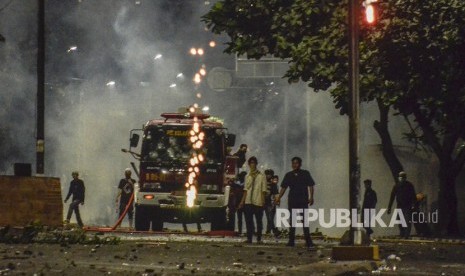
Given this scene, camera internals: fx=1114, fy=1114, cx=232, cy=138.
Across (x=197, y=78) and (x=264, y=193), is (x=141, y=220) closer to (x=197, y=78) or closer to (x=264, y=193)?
(x=264, y=193)

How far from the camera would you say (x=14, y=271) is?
533 inches

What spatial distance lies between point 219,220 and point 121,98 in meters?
46.7

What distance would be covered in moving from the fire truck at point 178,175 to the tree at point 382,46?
2.99 m

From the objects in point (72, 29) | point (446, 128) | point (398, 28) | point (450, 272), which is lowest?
point (450, 272)

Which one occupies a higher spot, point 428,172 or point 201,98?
point 201,98

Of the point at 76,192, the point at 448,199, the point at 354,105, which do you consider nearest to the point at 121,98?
the point at 76,192

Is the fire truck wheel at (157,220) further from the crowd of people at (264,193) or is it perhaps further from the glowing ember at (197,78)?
the glowing ember at (197,78)

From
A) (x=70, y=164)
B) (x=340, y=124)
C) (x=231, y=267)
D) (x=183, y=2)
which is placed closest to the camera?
(x=231, y=267)

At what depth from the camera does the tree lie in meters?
26.0

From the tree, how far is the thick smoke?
467 inches

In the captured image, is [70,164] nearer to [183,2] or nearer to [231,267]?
[183,2]

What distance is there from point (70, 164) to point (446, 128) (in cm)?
4123

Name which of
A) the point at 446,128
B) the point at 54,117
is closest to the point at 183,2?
the point at 54,117

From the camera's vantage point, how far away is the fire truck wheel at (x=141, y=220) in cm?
2947
